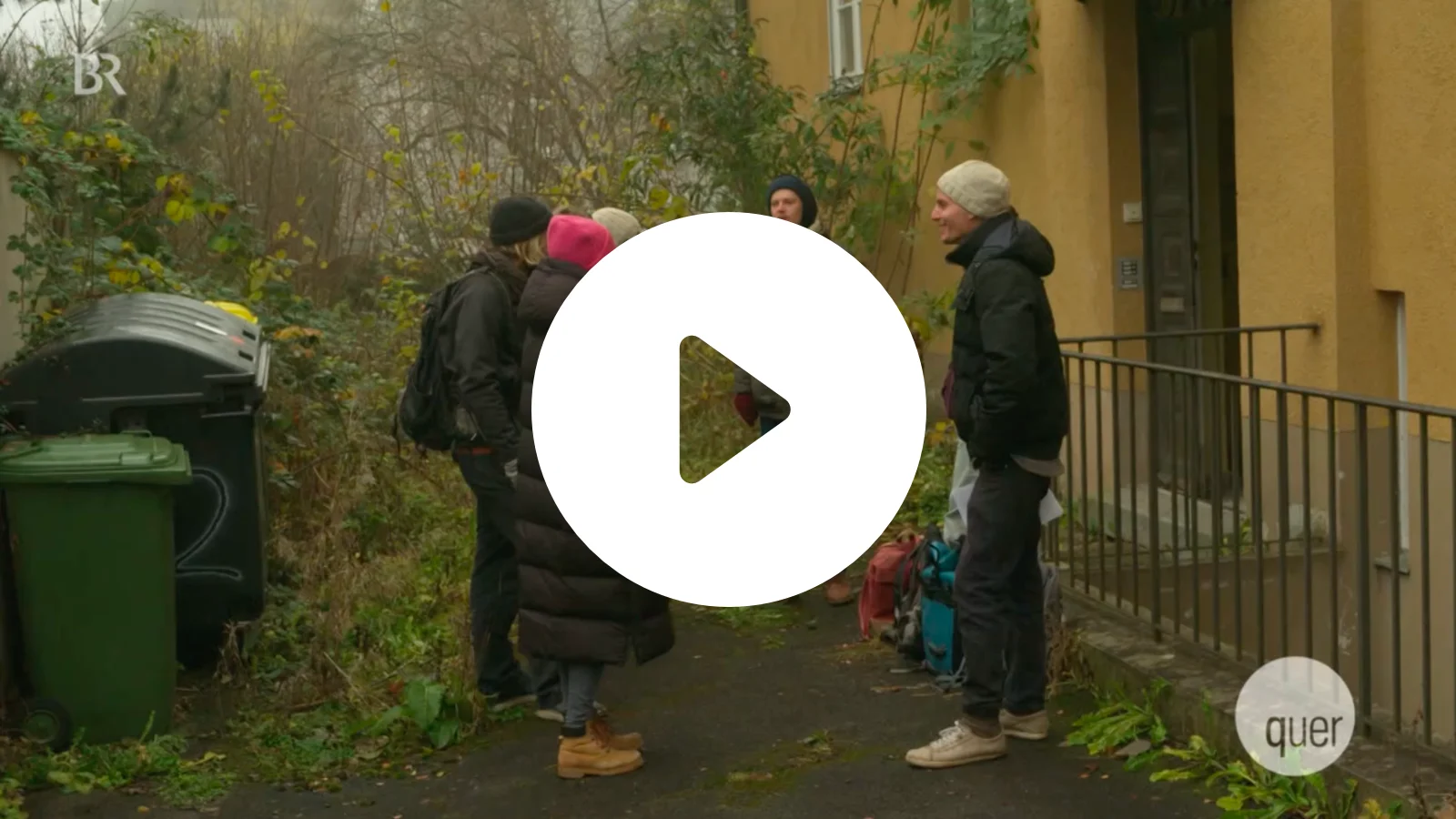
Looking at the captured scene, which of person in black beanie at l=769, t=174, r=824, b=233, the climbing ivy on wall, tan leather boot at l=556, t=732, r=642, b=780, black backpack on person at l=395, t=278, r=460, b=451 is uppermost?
the climbing ivy on wall

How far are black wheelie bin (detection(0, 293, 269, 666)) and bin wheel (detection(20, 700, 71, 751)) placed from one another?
3.05 feet

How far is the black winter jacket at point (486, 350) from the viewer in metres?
5.86

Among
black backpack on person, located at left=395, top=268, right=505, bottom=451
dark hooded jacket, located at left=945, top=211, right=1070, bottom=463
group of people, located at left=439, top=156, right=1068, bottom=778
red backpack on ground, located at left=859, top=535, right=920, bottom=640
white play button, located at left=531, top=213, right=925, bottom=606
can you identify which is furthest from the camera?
red backpack on ground, located at left=859, top=535, right=920, bottom=640

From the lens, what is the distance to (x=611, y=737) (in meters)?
5.73

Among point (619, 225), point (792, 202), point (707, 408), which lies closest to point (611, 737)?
point (619, 225)

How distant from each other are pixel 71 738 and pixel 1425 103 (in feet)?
18.2

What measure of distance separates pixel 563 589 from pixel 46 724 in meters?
1.94

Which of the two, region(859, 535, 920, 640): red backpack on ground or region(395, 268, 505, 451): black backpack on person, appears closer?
region(395, 268, 505, 451): black backpack on person

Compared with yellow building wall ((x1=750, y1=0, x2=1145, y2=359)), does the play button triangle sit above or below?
below

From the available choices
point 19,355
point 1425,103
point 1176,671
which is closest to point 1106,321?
point 1425,103

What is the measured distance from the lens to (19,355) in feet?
23.0

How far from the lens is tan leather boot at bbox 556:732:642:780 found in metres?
5.63

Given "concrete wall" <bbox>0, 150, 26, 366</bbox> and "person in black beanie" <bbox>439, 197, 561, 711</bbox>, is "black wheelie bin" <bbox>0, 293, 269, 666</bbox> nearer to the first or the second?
"concrete wall" <bbox>0, 150, 26, 366</bbox>

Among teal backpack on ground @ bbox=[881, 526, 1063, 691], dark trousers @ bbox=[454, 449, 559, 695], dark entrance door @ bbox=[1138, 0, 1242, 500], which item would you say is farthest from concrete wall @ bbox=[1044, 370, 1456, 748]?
dark trousers @ bbox=[454, 449, 559, 695]
